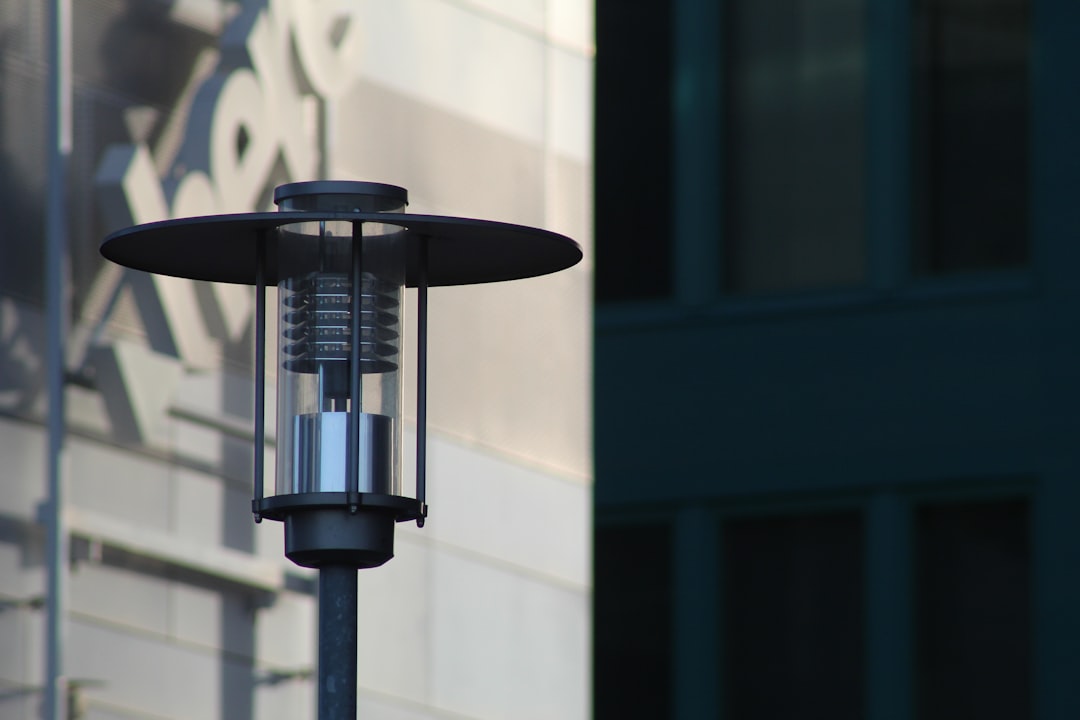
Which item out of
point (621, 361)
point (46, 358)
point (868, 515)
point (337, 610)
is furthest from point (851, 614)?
point (337, 610)

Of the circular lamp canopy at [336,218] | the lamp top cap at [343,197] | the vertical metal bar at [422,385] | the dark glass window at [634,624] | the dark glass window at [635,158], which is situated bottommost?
the dark glass window at [634,624]

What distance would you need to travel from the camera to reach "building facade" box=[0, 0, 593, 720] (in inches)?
260

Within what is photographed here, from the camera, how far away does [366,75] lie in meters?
8.02

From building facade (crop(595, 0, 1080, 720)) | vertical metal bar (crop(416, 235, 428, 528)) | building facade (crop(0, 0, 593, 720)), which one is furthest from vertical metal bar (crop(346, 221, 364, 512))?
building facade (crop(595, 0, 1080, 720))

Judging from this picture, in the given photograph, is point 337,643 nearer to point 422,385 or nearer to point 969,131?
point 422,385

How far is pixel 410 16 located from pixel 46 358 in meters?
2.30

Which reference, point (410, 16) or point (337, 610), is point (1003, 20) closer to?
point (410, 16)

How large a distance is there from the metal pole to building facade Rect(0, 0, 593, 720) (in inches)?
88.1

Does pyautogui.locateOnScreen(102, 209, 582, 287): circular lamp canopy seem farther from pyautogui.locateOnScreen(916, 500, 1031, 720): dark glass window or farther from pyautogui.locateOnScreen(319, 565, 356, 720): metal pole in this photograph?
pyautogui.locateOnScreen(916, 500, 1031, 720): dark glass window

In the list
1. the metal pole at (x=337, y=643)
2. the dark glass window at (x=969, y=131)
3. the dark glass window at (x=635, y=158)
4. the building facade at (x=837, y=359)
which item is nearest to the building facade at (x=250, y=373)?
the metal pole at (x=337, y=643)

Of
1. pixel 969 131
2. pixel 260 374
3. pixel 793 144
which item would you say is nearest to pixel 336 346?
pixel 260 374

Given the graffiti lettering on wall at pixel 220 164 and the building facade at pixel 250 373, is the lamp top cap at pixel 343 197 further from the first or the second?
the graffiti lettering on wall at pixel 220 164

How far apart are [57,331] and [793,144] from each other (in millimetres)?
Result: 8551

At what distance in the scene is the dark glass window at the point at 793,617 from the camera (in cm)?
1406
